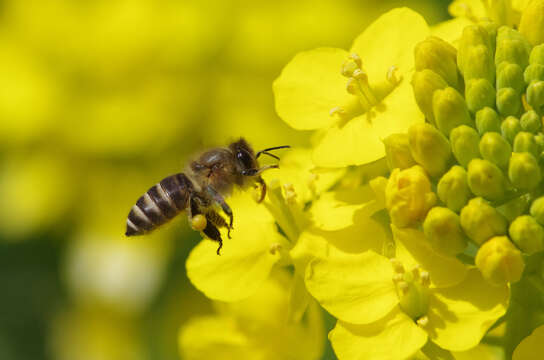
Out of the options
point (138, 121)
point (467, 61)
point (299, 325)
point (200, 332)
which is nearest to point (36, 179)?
point (138, 121)

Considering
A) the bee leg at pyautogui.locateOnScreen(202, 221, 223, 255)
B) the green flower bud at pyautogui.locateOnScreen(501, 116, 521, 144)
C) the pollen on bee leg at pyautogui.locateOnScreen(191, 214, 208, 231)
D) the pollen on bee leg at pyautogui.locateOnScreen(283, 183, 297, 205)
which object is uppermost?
the green flower bud at pyautogui.locateOnScreen(501, 116, 521, 144)

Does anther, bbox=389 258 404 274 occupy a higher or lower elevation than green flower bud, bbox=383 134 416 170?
lower

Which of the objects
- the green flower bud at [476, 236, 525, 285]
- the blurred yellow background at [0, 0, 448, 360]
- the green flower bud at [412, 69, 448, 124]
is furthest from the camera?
the blurred yellow background at [0, 0, 448, 360]

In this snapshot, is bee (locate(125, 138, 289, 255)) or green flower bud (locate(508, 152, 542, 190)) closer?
green flower bud (locate(508, 152, 542, 190))

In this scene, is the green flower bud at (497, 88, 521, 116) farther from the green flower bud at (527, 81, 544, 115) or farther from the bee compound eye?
the bee compound eye

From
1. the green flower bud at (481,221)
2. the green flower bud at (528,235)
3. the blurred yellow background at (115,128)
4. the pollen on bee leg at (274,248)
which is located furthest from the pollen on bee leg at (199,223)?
the blurred yellow background at (115,128)

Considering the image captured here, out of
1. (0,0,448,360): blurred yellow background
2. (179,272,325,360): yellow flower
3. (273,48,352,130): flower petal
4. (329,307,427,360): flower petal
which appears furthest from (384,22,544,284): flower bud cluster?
(0,0,448,360): blurred yellow background
